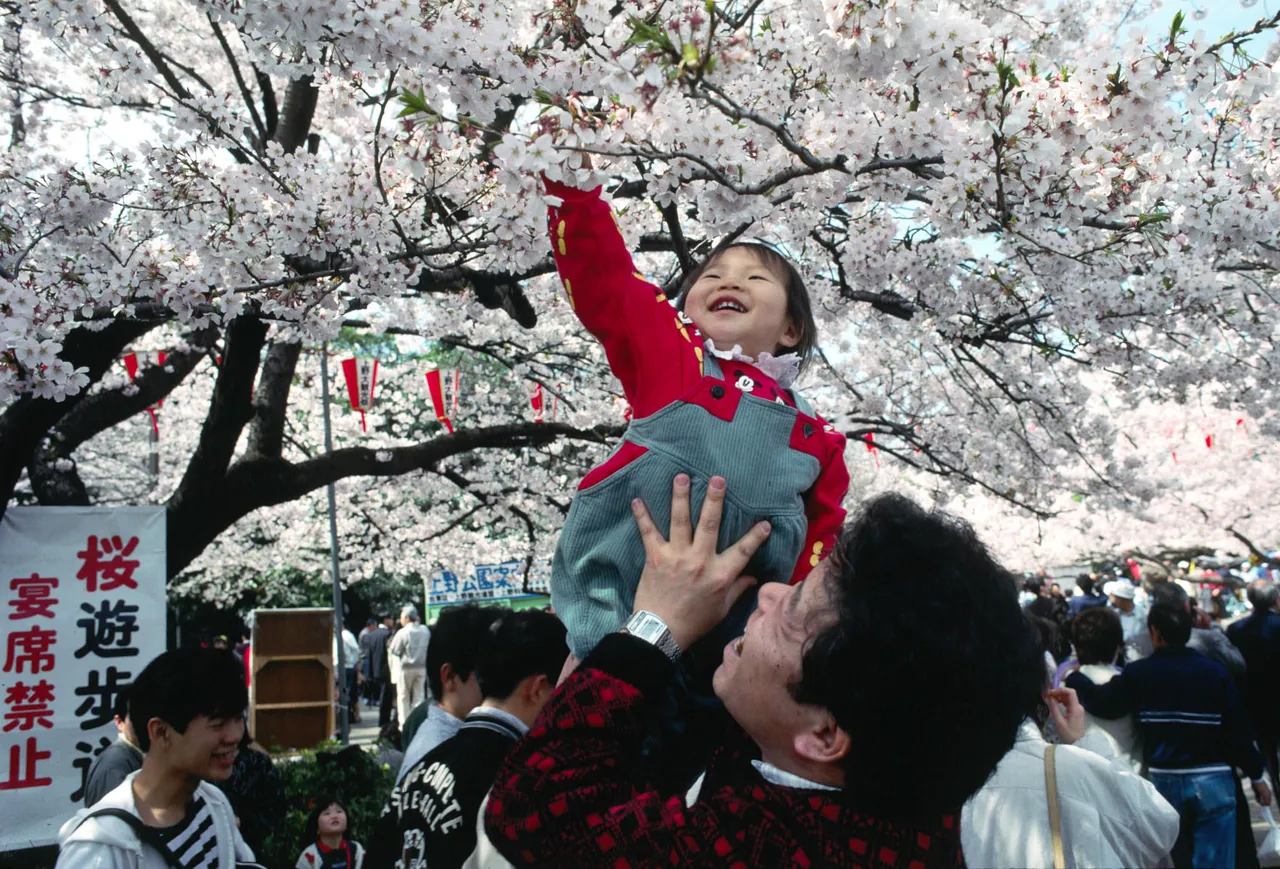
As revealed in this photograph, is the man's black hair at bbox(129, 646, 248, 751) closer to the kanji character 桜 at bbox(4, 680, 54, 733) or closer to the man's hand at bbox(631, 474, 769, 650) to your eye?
the man's hand at bbox(631, 474, 769, 650)

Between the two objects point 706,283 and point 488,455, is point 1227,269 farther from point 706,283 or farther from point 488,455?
point 488,455

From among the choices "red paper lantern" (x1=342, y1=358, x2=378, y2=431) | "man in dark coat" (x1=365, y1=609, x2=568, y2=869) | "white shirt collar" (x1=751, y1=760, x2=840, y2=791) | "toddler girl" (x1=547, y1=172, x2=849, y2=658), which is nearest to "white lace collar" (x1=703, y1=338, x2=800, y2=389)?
"toddler girl" (x1=547, y1=172, x2=849, y2=658)

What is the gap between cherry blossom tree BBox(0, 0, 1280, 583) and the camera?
2641 millimetres

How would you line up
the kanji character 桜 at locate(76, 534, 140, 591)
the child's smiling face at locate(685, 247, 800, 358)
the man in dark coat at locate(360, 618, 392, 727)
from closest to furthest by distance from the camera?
the child's smiling face at locate(685, 247, 800, 358) < the kanji character 桜 at locate(76, 534, 140, 591) < the man in dark coat at locate(360, 618, 392, 727)

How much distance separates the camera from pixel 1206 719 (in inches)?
182

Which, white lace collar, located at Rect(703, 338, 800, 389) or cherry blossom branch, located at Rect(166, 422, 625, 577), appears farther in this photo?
cherry blossom branch, located at Rect(166, 422, 625, 577)

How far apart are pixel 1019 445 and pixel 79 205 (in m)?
7.81

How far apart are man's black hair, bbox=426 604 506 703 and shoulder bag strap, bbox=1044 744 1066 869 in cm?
171

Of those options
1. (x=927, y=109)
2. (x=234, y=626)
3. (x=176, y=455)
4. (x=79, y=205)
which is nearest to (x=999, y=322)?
(x=927, y=109)

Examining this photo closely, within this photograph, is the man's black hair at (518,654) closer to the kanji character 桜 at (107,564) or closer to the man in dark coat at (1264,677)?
the kanji character 桜 at (107,564)

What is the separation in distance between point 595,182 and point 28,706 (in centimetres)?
601

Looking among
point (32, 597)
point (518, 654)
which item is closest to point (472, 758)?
point (518, 654)

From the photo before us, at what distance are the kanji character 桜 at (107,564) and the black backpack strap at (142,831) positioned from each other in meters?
4.44

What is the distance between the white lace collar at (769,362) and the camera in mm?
1769
